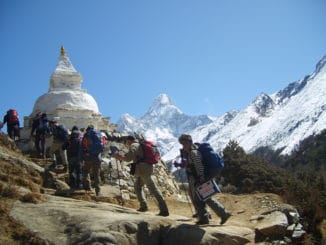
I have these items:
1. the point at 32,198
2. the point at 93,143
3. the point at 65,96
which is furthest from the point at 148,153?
the point at 65,96

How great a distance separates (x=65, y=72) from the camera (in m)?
34.2

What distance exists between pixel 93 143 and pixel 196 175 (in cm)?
378

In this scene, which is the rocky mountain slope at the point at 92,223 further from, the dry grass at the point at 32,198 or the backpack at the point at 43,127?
the backpack at the point at 43,127

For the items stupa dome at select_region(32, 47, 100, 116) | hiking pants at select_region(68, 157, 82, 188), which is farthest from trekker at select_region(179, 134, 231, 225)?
stupa dome at select_region(32, 47, 100, 116)

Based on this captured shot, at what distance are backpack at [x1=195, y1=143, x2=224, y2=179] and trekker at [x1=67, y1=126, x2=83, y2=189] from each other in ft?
15.8

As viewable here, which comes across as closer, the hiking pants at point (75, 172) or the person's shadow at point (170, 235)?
the person's shadow at point (170, 235)

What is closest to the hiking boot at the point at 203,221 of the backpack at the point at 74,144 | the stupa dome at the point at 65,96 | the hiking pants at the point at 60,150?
the backpack at the point at 74,144

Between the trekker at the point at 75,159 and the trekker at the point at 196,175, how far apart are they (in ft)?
14.4

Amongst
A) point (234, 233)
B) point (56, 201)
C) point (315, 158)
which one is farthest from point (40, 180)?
point (315, 158)

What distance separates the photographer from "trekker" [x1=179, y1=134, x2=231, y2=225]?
1148 cm

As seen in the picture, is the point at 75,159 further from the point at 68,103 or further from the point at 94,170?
the point at 68,103

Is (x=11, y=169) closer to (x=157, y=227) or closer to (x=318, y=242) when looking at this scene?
(x=157, y=227)

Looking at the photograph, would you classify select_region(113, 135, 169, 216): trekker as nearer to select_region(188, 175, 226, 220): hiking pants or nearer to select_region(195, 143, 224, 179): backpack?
select_region(188, 175, 226, 220): hiking pants

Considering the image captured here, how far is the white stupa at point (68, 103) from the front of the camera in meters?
28.0
